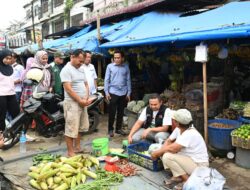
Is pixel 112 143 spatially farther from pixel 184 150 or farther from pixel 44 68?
pixel 184 150

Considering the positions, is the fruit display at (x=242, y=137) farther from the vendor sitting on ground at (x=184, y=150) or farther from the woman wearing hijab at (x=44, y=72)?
the woman wearing hijab at (x=44, y=72)

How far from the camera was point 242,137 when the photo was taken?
4.93 metres

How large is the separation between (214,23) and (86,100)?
9.42 ft

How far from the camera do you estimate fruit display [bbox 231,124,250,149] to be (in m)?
4.88

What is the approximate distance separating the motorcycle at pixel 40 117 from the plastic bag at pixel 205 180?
149 inches

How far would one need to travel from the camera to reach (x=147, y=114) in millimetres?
5609

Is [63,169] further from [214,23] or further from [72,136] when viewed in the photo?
[214,23]

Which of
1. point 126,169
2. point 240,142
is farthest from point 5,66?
point 240,142

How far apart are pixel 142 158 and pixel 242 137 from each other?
1.67 metres

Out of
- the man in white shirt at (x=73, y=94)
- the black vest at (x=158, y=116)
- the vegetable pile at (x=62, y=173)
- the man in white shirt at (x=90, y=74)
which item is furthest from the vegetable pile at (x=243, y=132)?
the man in white shirt at (x=90, y=74)

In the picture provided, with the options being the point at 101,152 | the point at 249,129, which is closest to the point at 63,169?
the point at 101,152

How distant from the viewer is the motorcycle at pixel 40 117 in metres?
6.24

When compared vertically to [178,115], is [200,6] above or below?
above

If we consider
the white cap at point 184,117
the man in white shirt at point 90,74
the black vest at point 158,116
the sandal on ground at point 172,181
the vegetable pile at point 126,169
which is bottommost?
the sandal on ground at point 172,181
